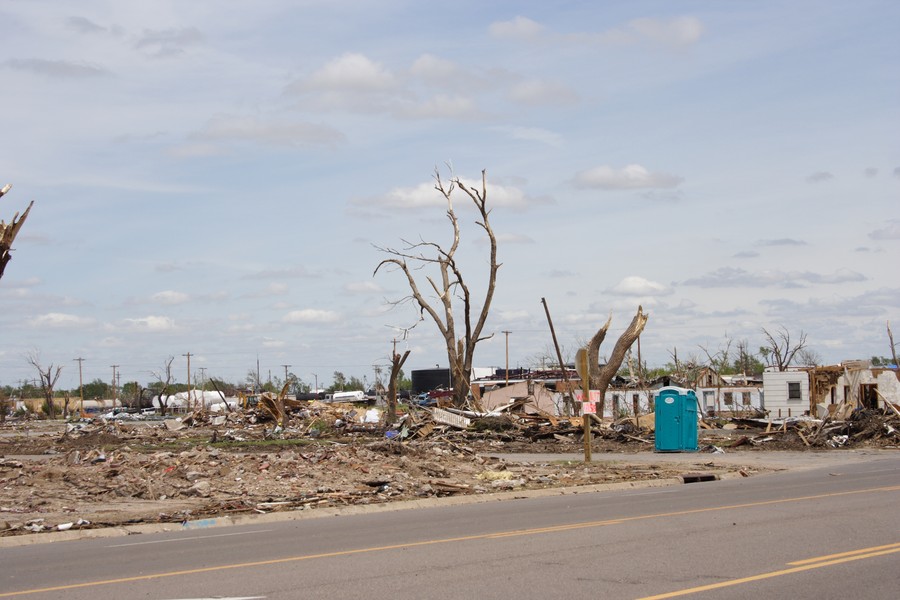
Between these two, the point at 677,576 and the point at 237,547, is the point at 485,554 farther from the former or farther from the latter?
the point at 237,547

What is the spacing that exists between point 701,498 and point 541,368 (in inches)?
3038

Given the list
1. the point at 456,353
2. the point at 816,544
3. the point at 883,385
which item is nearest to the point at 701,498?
the point at 816,544

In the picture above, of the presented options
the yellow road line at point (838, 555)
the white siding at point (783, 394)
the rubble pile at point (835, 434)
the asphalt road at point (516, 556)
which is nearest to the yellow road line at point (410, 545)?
the asphalt road at point (516, 556)

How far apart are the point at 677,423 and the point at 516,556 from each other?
22018 mm

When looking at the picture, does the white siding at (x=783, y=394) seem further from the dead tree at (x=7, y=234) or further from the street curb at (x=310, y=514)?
the dead tree at (x=7, y=234)

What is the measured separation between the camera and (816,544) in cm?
1148

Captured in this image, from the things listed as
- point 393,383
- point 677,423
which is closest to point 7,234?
point 677,423

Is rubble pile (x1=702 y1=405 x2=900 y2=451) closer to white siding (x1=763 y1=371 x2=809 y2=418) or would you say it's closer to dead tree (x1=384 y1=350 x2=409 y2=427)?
dead tree (x1=384 y1=350 x2=409 y2=427)

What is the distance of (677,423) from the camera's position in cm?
3200

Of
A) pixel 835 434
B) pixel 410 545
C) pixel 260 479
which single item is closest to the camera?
pixel 410 545

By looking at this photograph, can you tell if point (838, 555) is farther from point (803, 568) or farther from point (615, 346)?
point (615, 346)

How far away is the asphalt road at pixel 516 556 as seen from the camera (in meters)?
9.14

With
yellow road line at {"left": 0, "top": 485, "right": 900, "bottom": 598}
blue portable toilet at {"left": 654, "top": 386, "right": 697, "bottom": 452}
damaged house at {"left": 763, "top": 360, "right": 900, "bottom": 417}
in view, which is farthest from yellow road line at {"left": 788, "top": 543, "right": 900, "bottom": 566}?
damaged house at {"left": 763, "top": 360, "right": 900, "bottom": 417}

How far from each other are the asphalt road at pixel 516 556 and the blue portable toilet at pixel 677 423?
14674 millimetres
